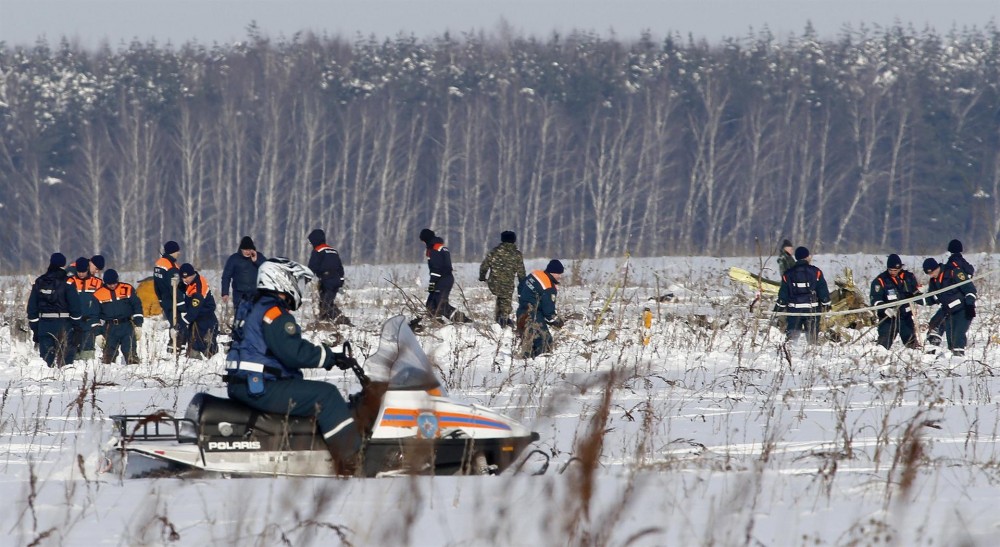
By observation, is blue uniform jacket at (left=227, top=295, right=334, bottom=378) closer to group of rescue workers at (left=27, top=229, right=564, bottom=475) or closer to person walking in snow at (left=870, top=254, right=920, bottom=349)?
group of rescue workers at (left=27, top=229, right=564, bottom=475)

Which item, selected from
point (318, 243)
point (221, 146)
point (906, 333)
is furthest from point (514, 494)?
point (221, 146)

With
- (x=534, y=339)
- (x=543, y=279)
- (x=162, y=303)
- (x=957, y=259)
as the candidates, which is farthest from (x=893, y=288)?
(x=162, y=303)

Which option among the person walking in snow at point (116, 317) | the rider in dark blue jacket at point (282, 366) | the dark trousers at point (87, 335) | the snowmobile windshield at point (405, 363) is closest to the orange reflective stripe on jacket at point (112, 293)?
the person walking in snow at point (116, 317)

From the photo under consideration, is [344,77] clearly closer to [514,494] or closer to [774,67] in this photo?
[774,67]

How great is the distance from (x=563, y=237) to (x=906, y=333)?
149 ft

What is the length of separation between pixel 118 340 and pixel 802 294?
28.9 ft

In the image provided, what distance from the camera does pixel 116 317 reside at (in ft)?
50.9

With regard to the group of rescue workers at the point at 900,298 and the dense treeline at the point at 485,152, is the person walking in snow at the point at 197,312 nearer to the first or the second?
the group of rescue workers at the point at 900,298

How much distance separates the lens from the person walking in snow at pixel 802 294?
53.7 feet

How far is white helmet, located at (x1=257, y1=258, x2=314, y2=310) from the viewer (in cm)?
748

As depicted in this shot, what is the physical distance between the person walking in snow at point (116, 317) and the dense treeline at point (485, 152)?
38.3 m

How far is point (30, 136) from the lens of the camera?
200 feet

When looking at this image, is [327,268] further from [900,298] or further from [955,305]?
[955,305]

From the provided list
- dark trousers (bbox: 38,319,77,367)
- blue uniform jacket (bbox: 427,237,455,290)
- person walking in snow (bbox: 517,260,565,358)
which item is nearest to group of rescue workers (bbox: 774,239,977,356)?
person walking in snow (bbox: 517,260,565,358)
